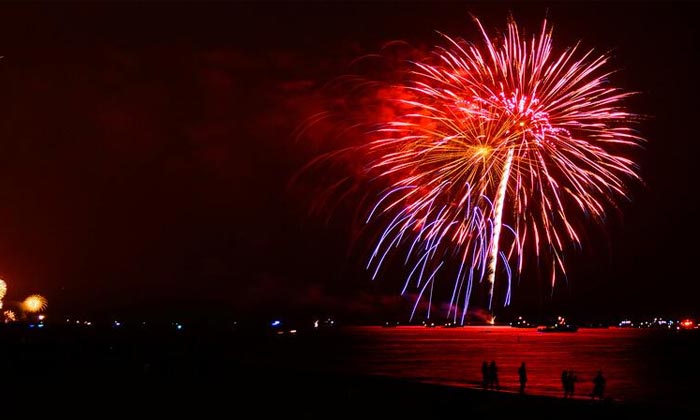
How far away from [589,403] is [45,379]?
20.1 metres

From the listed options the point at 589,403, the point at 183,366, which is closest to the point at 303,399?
the point at 589,403

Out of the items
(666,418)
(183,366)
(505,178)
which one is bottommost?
(666,418)

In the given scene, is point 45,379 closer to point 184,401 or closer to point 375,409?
point 184,401

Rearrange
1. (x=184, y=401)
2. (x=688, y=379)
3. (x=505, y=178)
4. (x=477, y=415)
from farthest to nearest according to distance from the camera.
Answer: (x=688, y=379), (x=505, y=178), (x=184, y=401), (x=477, y=415)

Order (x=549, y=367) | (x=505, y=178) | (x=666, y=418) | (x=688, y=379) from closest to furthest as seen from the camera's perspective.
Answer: (x=666, y=418), (x=505, y=178), (x=688, y=379), (x=549, y=367)

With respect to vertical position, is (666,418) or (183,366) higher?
(183,366)

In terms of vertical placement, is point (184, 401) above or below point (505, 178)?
below

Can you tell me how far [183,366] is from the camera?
113 ft

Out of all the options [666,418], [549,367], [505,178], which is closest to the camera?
[666,418]

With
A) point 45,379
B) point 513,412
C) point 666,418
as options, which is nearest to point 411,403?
point 513,412

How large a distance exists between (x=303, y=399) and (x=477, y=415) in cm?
597

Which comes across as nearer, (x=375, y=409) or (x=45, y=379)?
(x=375, y=409)

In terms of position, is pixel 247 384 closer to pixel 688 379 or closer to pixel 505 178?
pixel 505 178

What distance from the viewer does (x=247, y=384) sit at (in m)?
27.9
